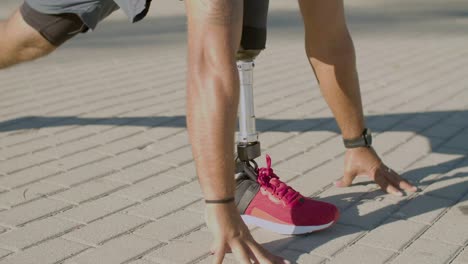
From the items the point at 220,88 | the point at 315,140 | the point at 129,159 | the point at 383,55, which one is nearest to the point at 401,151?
the point at 315,140

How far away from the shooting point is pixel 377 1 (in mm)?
10055

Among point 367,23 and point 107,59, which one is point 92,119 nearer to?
point 107,59

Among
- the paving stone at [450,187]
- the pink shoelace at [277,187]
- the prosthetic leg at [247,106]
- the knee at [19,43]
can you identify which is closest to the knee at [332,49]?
the prosthetic leg at [247,106]

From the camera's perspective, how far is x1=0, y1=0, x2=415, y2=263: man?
259 centimetres

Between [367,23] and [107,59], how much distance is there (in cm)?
293

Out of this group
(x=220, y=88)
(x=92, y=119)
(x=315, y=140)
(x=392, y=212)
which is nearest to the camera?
(x=220, y=88)

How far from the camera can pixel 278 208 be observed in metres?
3.04

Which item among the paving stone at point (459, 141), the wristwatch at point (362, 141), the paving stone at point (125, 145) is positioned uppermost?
the wristwatch at point (362, 141)

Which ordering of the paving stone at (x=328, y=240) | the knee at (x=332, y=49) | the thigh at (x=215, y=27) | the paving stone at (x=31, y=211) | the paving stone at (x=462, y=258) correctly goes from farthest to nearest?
the knee at (x=332, y=49)
the paving stone at (x=31, y=211)
the paving stone at (x=328, y=240)
the paving stone at (x=462, y=258)
the thigh at (x=215, y=27)

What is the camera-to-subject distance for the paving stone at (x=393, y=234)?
2900mm

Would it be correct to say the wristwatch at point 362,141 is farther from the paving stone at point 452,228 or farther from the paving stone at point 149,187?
the paving stone at point 149,187

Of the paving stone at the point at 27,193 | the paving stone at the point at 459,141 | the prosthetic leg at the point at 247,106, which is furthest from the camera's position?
the paving stone at the point at 459,141

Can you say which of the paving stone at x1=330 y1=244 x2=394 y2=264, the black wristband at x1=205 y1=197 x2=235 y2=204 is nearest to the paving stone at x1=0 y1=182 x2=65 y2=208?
the black wristband at x1=205 y1=197 x2=235 y2=204

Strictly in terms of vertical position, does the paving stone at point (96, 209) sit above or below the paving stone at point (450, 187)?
below
